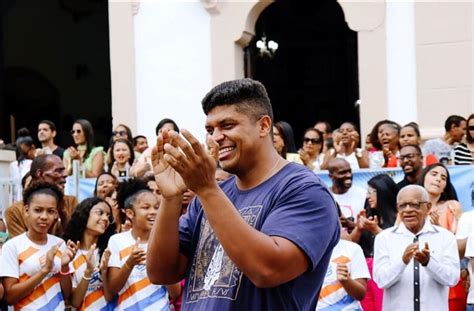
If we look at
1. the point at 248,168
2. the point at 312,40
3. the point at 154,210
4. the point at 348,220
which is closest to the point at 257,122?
the point at 248,168

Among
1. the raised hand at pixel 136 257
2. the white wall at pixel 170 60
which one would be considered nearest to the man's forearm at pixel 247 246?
the raised hand at pixel 136 257

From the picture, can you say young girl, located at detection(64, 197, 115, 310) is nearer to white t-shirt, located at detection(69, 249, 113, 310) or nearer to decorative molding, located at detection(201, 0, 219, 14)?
white t-shirt, located at detection(69, 249, 113, 310)

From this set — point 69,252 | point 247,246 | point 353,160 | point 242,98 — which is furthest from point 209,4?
point 247,246

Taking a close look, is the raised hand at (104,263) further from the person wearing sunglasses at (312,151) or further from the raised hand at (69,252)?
the person wearing sunglasses at (312,151)

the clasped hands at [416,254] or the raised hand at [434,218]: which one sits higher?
the raised hand at [434,218]

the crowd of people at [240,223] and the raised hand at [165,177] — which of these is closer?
the crowd of people at [240,223]

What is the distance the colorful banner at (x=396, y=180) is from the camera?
32.6 ft

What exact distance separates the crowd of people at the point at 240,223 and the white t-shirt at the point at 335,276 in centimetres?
1

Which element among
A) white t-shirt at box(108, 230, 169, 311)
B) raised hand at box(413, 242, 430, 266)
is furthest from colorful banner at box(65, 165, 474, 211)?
white t-shirt at box(108, 230, 169, 311)

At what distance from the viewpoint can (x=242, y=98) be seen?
4.22 meters

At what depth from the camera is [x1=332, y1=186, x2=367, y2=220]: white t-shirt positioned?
31.5 ft

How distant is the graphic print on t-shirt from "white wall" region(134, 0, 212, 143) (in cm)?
1051

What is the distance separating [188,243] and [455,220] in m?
5.05

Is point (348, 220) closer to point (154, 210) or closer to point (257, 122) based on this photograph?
point (154, 210)
